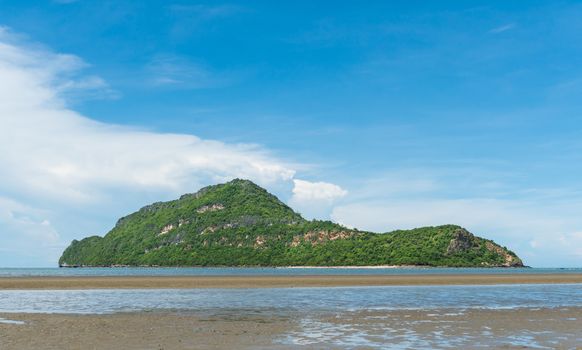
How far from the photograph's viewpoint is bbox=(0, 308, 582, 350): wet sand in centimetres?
2173

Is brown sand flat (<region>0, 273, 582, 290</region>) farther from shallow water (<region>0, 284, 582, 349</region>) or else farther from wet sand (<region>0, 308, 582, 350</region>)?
wet sand (<region>0, 308, 582, 350</region>)

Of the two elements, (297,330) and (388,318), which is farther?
(388,318)

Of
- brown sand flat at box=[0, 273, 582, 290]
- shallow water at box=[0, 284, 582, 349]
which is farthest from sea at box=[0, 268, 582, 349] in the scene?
brown sand flat at box=[0, 273, 582, 290]

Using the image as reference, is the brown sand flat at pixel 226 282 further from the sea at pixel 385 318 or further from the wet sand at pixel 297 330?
the wet sand at pixel 297 330

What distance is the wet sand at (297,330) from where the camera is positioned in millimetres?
21734

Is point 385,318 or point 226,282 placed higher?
point 226,282

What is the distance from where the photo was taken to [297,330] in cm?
2589

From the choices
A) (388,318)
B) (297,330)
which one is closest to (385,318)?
(388,318)

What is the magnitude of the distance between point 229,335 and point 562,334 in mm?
14135

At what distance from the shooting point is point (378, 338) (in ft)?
76.0

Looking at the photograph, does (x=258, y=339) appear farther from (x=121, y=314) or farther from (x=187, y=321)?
(x=121, y=314)

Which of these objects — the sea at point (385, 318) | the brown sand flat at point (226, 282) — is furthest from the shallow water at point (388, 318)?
the brown sand flat at point (226, 282)

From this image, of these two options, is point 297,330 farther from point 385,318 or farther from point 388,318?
point 388,318

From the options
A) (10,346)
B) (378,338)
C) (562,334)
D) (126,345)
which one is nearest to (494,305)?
(562,334)
